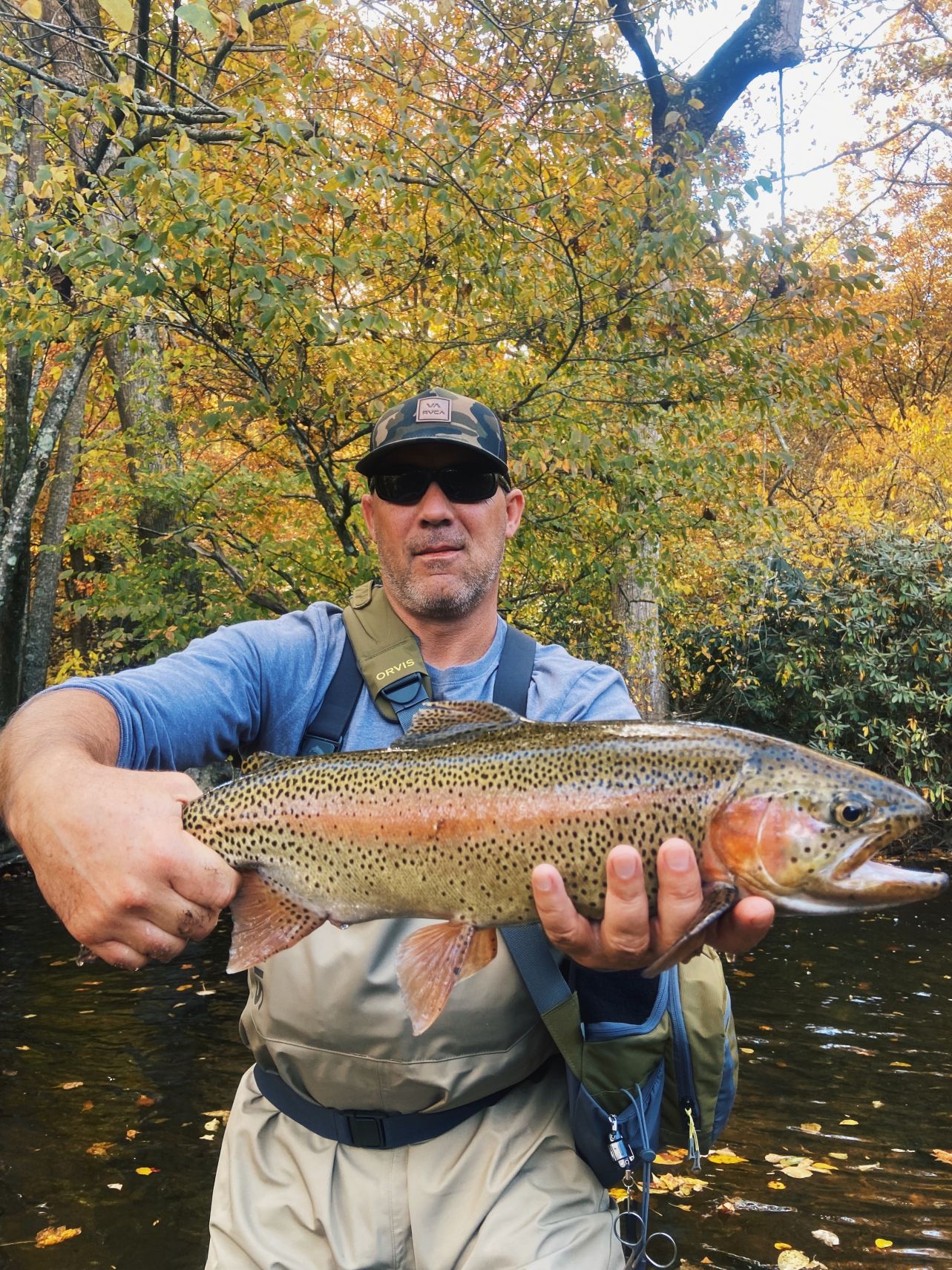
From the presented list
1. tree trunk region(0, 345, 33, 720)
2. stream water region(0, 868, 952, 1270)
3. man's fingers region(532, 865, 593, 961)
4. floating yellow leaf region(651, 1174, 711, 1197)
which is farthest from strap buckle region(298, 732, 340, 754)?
tree trunk region(0, 345, 33, 720)

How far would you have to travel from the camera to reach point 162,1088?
6.00 m

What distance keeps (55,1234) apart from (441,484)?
4.01 metres

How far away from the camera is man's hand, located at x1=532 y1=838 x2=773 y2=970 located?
197 centimetres

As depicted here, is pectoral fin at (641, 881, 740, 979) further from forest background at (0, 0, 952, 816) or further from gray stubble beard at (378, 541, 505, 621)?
forest background at (0, 0, 952, 816)

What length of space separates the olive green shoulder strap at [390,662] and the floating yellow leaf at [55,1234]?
350 cm

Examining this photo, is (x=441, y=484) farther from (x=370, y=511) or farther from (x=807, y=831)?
(x=807, y=831)

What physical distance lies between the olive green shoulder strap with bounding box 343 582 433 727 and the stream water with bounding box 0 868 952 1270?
3.30 m

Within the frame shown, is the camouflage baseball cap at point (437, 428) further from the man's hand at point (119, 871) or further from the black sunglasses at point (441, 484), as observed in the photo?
the man's hand at point (119, 871)

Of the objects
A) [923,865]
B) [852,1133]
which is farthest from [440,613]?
[923,865]

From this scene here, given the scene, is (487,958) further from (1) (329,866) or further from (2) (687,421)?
(2) (687,421)

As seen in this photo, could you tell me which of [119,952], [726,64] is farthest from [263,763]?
[726,64]

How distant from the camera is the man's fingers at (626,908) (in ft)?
6.47

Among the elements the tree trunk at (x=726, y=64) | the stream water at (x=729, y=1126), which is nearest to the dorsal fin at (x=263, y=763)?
the stream water at (x=729, y=1126)

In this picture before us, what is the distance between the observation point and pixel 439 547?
2.91 metres
